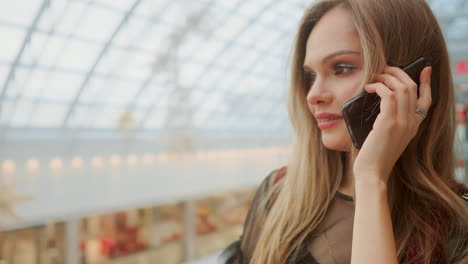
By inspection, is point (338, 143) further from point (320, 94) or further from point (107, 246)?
point (107, 246)

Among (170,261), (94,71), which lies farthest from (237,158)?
(94,71)

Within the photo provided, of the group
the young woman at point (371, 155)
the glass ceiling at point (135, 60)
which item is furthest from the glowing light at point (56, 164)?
the young woman at point (371, 155)

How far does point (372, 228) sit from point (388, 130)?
0.37m

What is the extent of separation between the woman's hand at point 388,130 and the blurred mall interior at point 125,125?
1365 cm

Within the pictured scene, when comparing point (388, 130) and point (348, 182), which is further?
point (348, 182)

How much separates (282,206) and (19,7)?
1581cm

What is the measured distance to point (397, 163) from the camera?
1800 millimetres

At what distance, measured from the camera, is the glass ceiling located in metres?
16.3

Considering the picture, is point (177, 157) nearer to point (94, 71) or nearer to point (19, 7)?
point (94, 71)

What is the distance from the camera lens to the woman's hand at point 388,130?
149 centimetres

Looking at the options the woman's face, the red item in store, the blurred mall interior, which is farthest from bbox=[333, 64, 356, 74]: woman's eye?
the red item in store

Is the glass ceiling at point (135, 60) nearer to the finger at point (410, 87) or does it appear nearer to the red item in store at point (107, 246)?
the red item in store at point (107, 246)

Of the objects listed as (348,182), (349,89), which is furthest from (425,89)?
(348,182)

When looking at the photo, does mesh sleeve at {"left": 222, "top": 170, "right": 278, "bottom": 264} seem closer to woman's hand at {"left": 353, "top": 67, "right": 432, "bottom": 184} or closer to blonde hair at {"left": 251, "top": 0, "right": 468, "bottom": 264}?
blonde hair at {"left": 251, "top": 0, "right": 468, "bottom": 264}
